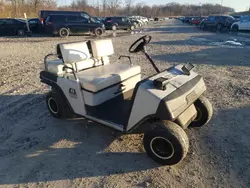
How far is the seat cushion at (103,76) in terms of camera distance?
2988mm

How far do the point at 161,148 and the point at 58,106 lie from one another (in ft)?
5.83

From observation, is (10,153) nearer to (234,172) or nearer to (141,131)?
(141,131)

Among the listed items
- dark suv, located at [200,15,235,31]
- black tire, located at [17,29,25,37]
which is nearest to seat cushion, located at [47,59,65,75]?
black tire, located at [17,29,25,37]

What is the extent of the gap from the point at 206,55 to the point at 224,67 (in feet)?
6.99

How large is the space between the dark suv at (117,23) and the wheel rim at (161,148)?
2093 cm

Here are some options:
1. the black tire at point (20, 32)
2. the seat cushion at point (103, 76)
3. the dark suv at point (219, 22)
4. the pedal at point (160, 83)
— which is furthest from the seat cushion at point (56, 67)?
the dark suv at point (219, 22)

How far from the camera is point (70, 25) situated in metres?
15.7

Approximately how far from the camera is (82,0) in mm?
63688

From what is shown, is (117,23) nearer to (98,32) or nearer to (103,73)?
(98,32)

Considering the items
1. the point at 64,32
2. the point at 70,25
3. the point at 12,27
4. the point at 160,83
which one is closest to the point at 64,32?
the point at 64,32

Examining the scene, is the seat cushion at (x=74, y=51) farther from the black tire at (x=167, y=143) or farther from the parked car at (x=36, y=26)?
the parked car at (x=36, y=26)

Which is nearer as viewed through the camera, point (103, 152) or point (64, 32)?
point (103, 152)

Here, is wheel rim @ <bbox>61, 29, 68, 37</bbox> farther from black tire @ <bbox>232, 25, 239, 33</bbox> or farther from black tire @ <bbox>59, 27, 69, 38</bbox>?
black tire @ <bbox>232, 25, 239, 33</bbox>

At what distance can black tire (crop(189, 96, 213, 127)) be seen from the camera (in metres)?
3.21
